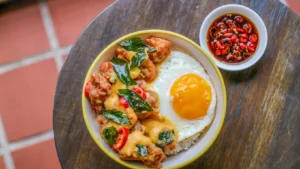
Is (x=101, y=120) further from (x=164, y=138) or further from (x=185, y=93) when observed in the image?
(x=185, y=93)

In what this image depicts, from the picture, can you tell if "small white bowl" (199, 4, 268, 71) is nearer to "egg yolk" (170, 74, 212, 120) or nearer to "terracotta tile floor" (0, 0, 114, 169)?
"egg yolk" (170, 74, 212, 120)

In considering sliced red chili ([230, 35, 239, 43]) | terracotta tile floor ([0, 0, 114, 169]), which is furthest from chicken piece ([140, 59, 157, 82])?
terracotta tile floor ([0, 0, 114, 169])

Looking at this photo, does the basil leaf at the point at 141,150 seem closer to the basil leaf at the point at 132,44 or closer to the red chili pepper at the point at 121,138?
the red chili pepper at the point at 121,138

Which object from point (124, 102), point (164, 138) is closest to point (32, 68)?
point (124, 102)

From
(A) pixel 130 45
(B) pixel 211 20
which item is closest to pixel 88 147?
(A) pixel 130 45

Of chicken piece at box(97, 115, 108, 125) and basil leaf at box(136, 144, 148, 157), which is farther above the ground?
chicken piece at box(97, 115, 108, 125)

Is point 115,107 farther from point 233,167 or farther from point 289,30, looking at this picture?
point 289,30
